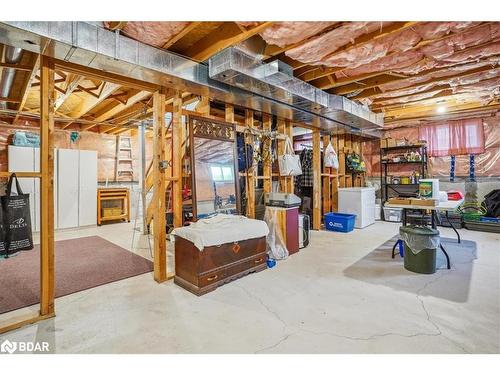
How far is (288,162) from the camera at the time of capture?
457cm

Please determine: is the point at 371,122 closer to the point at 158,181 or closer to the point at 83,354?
the point at 158,181

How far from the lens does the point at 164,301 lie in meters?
2.55

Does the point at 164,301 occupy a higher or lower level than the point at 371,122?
lower

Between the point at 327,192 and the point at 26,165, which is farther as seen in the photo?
the point at 327,192

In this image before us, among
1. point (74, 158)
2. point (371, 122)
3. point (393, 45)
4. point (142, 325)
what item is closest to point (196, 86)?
point (393, 45)

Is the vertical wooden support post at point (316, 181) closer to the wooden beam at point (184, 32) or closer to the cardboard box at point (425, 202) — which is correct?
the cardboard box at point (425, 202)

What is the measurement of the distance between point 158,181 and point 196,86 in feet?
3.77

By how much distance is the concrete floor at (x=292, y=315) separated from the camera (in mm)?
1855

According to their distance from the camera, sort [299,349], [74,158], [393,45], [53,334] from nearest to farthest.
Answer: [299,349] < [53,334] < [393,45] < [74,158]

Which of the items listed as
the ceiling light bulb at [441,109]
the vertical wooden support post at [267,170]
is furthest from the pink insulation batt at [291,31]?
the ceiling light bulb at [441,109]

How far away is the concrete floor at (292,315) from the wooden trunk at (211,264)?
0.10 metres

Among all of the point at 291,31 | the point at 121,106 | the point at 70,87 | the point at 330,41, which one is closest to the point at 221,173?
the point at 291,31

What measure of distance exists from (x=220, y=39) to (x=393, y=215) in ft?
19.5

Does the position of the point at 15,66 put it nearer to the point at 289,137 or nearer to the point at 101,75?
the point at 101,75
